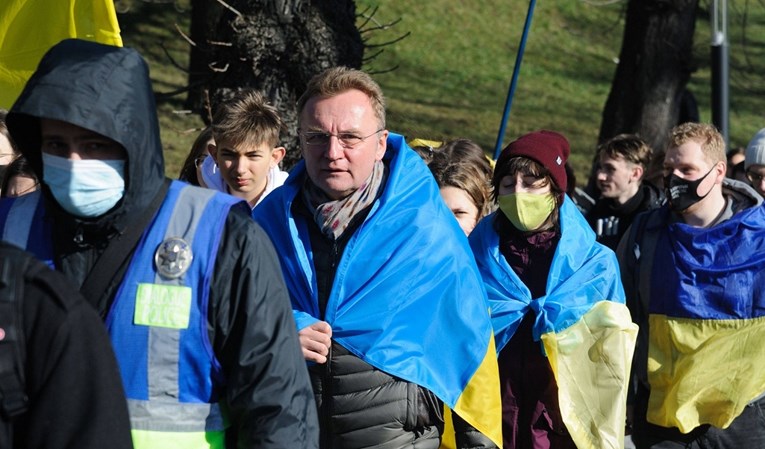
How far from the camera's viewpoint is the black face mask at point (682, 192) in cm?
595

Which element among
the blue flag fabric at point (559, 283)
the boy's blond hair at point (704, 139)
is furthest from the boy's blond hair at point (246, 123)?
the boy's blond hair at point (704, 139)

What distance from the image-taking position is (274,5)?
7266 millimetres

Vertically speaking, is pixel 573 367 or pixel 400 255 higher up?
pixel 400 255

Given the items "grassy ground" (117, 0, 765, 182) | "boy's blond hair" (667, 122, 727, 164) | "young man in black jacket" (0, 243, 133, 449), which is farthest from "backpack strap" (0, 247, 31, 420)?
"grassy ground" (117, 0, 765, 182)

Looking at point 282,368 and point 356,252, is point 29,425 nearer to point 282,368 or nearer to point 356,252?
point 282,368

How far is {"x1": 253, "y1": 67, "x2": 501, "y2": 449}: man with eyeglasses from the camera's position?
4.38 metres

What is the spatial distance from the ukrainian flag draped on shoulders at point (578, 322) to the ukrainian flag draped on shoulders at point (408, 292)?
2.00 ft

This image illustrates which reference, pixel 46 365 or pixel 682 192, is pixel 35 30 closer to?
pixel 682 192

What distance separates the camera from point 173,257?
119 inches

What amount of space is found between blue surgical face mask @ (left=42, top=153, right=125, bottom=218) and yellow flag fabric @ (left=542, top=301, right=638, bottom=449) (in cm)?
266

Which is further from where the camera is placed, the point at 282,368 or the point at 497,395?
the point at 497,395

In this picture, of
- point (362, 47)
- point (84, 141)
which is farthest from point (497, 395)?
point (362, 47)

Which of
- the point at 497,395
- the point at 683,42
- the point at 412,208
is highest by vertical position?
the point at 683,42

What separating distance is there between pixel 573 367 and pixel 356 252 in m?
1.38
